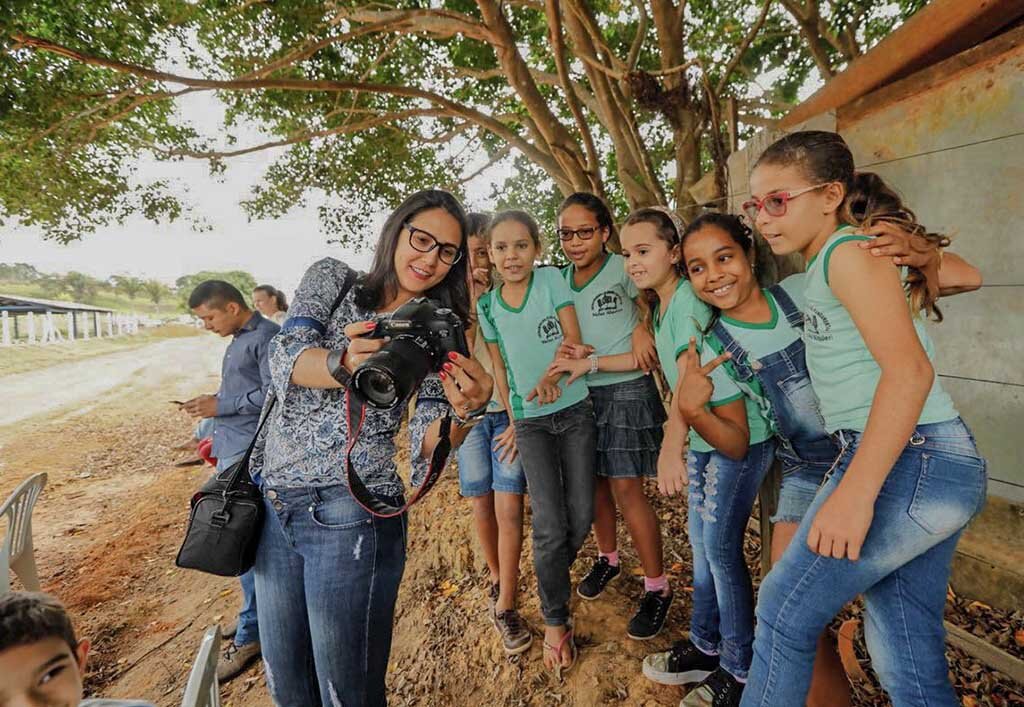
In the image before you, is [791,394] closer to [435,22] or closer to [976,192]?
[976,192]

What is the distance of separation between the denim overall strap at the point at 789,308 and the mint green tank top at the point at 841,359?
0.84ft

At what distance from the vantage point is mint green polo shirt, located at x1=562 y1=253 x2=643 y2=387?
2.32 m

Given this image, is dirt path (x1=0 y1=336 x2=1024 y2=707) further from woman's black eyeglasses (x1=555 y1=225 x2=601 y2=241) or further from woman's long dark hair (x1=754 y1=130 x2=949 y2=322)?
woman's black eyeglasses (x1=555 y1=225 x2=601 y2=241)

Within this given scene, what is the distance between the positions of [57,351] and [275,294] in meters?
26.2

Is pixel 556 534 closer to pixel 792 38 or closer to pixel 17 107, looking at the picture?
pixel 17 107

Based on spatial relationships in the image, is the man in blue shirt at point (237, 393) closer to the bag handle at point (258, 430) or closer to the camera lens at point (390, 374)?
the bag handle at point (258, 430)

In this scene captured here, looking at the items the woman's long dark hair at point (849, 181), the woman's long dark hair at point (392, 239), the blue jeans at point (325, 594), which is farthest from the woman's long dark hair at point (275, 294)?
the woman's long dark hair at point (849, 181)

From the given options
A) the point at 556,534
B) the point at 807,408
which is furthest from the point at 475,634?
the point at 807,408

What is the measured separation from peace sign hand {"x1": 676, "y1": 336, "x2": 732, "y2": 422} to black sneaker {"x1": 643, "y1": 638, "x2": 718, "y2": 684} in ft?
3.16

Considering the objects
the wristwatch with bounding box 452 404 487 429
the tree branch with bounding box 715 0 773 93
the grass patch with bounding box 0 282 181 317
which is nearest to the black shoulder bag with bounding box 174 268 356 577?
the wristwatch with bounding box 452 404 487 429

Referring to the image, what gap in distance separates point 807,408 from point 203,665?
178cm

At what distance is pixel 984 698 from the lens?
Result: 1881 mm

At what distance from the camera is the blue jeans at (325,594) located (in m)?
1.37

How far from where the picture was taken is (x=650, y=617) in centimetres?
220
